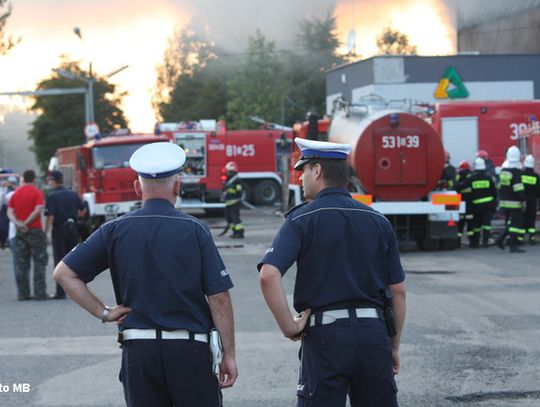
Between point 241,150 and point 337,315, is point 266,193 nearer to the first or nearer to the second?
point 241,150

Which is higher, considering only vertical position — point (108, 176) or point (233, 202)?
point (108, 176)

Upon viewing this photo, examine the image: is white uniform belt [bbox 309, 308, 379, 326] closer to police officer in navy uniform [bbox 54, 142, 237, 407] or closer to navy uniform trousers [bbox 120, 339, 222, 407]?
police officer in navy uniform [bbox 54, 142, 237, 407]

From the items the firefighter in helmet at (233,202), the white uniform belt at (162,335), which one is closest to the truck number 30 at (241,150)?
the firefighter in helmet at (233,202)

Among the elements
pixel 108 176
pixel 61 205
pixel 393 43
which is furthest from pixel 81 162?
pixel 393 43

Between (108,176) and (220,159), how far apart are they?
9.44 meters

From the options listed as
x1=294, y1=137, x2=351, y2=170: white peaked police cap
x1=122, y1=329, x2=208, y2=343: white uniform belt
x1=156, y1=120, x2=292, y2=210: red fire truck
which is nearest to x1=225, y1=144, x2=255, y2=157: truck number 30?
x1=156, y1=120, x2=292, y2=210: red fire truck

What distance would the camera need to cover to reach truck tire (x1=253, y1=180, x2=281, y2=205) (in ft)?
117

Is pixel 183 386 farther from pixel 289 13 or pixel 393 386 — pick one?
pixel 289 13

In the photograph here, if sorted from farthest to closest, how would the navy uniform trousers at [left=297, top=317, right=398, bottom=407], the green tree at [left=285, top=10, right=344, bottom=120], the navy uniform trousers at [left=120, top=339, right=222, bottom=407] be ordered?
1. the green tree at [left=285, top=10, right=344, bottom=120]
2. the navy uniform trousers at [left=297, top=317, right=398, bottom=407]
3. the navy uniform trousers at [left=120, top=339, right=222, bottom=407]

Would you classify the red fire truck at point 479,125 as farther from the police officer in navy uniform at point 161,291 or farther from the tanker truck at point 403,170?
the police officer in navy uniform at point 161,291

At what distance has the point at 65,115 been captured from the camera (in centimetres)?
6638

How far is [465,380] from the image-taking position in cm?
781

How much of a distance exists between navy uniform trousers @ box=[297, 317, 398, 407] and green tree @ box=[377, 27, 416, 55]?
3632 inches

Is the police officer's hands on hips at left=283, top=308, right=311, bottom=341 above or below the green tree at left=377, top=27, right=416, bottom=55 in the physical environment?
below
